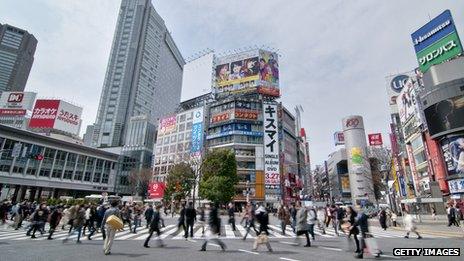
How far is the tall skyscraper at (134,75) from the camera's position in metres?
102

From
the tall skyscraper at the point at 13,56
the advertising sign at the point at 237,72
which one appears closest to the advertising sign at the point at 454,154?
the advertising sign at the point at 237,72

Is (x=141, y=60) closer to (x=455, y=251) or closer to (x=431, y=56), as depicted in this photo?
(x=431, y=56)

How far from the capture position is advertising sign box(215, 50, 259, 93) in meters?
62.2

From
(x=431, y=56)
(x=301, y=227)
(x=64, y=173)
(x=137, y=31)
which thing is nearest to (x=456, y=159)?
(x=431, y=56)

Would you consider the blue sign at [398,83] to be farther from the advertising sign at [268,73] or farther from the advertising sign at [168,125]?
the advertising sign at [168,125]

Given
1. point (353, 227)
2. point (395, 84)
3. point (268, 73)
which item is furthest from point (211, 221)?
point (395, 84)

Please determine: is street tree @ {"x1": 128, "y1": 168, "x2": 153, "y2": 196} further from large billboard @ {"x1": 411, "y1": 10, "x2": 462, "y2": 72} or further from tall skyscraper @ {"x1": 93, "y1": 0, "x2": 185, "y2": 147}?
large billboard @ {"x1": 411, "y1": 10, "x2": 462, "y2": 72}

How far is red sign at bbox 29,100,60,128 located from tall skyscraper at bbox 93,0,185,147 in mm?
35540

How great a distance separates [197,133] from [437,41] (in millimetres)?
46599

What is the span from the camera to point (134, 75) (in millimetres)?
106375

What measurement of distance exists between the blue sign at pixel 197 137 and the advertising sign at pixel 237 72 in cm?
973

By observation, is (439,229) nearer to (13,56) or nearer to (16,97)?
(16,97)

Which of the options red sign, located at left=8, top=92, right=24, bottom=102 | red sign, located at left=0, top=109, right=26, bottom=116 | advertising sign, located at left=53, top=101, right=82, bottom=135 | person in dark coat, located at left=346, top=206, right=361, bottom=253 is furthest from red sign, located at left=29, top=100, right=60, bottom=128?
person in dark coat, located at left=346, top=206, right=361, bottom=253

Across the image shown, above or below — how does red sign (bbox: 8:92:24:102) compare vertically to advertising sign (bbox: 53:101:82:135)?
above
